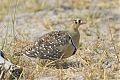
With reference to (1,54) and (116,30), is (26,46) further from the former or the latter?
(116,30)

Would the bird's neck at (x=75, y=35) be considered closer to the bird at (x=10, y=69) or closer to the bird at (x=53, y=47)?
the bird at (x=53, y=47)

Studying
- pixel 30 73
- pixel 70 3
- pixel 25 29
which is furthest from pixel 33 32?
pixel 30 73

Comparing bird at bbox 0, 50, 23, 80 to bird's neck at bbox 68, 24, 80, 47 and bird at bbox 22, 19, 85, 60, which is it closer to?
bird at bbox 22, 19, 85, 60

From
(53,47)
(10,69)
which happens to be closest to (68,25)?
(53,47)

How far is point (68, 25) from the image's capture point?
7.83m

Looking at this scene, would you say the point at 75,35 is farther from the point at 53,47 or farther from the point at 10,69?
the point at 10,69

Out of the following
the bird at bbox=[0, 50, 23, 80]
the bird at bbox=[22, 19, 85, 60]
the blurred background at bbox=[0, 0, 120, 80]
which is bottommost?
the blurred background at bbox=[0, 0, 120, 80]

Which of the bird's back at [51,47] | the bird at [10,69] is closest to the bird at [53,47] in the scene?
the bird's back at [51,47]

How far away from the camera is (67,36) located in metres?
5.88

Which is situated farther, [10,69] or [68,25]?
[68,25]

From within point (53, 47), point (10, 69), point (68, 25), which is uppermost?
point (10, 69)

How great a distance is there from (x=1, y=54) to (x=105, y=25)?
3.01 metres

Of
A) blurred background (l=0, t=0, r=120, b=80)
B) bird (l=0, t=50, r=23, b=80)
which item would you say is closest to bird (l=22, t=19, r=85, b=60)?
blurred background (l=0, t=0, r=120, b=80)

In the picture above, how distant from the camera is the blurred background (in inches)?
210
